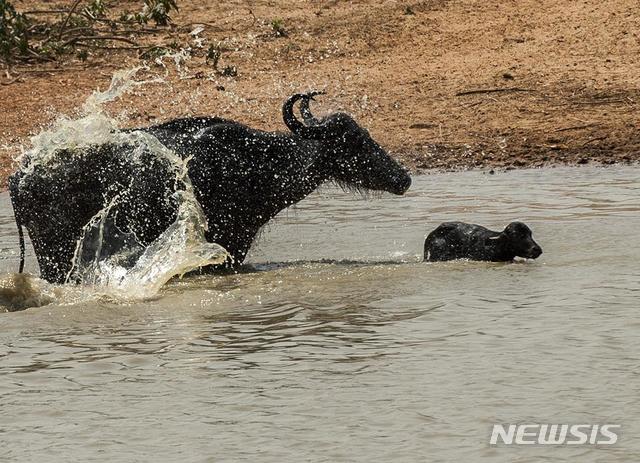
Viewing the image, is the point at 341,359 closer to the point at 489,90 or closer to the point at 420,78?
the point at 489,90

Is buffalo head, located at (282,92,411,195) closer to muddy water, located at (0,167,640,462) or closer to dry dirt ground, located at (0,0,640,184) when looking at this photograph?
muddy water, located at (0,167,640,462)

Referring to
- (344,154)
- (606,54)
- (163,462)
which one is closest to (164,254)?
(344,154)

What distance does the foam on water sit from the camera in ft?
25.9

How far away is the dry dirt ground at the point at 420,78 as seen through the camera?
12.9m

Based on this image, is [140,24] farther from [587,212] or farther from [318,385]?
[318,385]

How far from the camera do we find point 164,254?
8000mm

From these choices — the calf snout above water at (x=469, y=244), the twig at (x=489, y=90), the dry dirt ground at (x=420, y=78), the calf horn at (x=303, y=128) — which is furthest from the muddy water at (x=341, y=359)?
the twig at (x=489, y=90)

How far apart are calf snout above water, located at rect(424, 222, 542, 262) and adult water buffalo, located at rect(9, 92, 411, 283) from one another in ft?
1.64

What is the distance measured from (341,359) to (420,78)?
864 centimetres

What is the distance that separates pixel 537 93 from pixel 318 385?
336 inches

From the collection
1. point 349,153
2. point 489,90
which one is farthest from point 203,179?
point 489,90

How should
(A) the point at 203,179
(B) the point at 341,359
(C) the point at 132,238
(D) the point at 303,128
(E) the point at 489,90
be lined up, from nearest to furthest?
1. (B) the point at 341,359
2. (C) the point at 132,238
3. (A) the point at 203,179
4. (D) the point at 303,128
5. (E) the point at 489,90

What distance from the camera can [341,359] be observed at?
6.09m

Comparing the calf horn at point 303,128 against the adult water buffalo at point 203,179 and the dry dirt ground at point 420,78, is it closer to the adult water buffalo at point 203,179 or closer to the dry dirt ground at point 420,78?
the adult water buffalo at point 203,179
